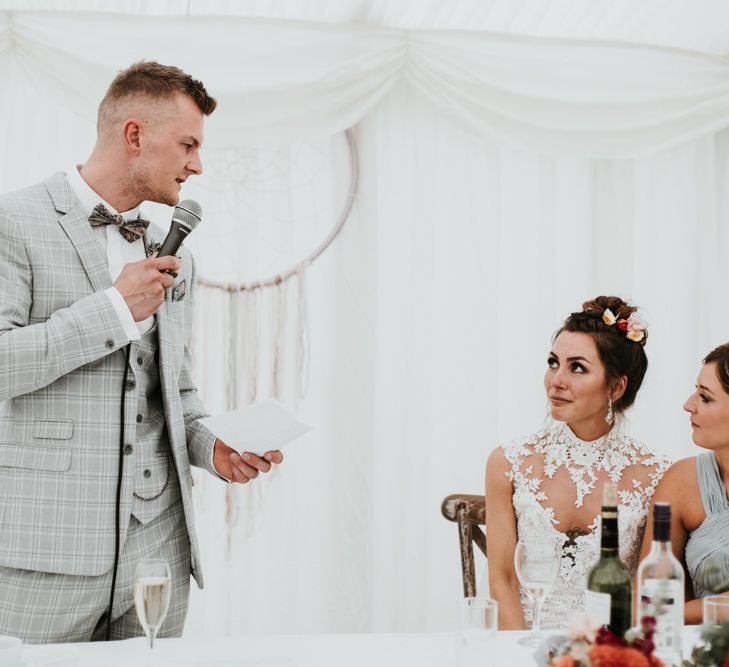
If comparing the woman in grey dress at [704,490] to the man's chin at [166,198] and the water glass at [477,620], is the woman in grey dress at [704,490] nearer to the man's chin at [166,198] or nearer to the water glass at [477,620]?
the water glass at [477,620]

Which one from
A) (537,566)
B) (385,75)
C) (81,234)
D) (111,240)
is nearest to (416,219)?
(385,75)

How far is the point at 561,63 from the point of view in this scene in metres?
3.20

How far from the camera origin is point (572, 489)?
242 cm

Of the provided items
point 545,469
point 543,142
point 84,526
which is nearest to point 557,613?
point 545,469

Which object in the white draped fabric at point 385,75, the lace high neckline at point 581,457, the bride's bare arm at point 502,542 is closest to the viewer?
the bride's bare arm at point 502,542

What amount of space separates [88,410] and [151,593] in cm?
62

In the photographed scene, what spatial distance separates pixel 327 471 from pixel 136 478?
55.7 inches

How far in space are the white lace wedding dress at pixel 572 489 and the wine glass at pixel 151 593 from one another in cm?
132

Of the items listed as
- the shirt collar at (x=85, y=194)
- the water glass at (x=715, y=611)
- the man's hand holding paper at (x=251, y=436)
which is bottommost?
the water glass at (x=715, y=611)

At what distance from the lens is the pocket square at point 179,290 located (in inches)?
78.2

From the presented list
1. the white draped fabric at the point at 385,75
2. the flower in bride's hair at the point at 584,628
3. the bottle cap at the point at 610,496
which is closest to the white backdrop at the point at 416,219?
the white draped fabric at the point at 385,75

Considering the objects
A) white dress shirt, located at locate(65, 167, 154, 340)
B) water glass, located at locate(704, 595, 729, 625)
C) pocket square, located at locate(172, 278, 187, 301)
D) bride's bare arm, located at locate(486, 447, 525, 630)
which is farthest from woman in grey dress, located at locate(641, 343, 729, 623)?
white dress shirt, located at locate(65, 167, 154, 340)

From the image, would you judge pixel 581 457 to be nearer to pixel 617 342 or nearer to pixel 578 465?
pixel 578 465

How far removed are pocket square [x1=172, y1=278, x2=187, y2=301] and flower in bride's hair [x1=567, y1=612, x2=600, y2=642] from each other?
1279mm
